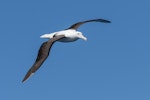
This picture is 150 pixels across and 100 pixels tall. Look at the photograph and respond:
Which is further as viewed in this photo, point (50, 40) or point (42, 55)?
point (50, 40)

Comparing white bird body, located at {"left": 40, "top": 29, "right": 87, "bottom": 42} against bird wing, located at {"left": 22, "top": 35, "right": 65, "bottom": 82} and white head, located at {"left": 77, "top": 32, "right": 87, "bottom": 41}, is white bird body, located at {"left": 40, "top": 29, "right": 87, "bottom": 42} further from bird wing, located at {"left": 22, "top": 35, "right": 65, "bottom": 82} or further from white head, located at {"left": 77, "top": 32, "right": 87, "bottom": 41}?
bird wing, located at {"left": 22, "top": 35, "right": 65, "bottom": 82}

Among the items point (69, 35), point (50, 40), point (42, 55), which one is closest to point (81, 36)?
point (69, 35)

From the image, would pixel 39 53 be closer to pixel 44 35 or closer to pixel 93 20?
pixel 44 35

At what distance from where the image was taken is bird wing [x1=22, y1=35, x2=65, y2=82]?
31773 mm

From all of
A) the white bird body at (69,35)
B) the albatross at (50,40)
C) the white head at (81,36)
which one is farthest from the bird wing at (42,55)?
the white head at (81,36)

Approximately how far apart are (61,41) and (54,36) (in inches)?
30.6

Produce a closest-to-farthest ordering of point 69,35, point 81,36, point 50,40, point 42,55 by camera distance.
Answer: point 42,55
point 50,40
point 69,35
point 81,36

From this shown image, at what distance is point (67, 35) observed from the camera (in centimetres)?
3559

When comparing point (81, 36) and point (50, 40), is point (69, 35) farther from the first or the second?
point (50, 40)

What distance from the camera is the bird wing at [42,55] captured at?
31.8m

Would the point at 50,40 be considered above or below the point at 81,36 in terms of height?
below

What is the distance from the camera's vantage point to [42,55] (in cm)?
3306

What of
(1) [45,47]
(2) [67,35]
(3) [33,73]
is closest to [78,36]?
(2) [67,35]

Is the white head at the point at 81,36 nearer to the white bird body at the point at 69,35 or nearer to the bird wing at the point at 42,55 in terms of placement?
the white bird body at the point at 69,35
